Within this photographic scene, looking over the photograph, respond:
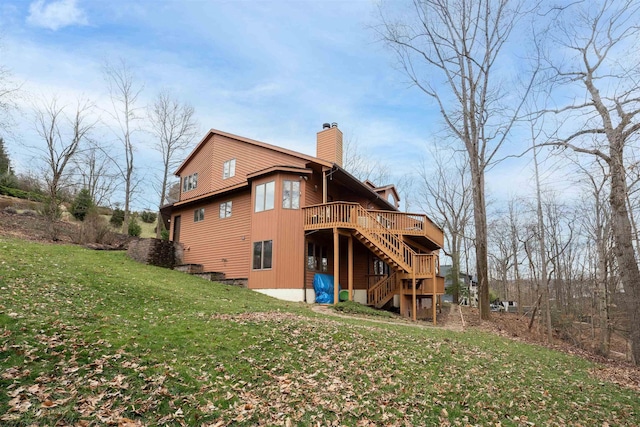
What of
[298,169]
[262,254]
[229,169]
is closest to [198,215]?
[229,169]

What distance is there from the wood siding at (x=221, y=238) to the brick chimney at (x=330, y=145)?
427 cm

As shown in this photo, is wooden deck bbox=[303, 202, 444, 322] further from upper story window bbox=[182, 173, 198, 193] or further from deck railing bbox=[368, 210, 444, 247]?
upper story window bbox=[182, 173, 198, 193]

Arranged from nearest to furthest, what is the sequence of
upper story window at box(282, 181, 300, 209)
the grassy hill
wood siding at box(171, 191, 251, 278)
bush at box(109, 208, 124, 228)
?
the grassy hill → upper story window at box(282, 181, 300, 209) → wood siding at box(171, 191, 251, 278) → bush at box(109, 208, 124, 228)

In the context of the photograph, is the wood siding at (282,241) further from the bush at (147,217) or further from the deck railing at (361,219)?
the bush at (147,217)

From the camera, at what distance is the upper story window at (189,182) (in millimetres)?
21961

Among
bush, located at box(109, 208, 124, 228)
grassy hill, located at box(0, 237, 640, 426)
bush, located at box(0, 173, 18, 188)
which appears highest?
bush, located at box(0, 173, 18, 188)

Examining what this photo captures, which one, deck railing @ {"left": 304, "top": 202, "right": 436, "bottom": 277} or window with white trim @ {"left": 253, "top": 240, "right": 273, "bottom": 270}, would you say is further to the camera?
window with white trim @ {"left": 253, "top": 240, "right": 273, "bottom": 270}

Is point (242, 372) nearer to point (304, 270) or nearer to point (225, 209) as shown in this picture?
point (304, 270)

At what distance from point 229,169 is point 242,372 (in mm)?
15038

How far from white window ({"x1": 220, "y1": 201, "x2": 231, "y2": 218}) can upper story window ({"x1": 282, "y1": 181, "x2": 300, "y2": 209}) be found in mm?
3727

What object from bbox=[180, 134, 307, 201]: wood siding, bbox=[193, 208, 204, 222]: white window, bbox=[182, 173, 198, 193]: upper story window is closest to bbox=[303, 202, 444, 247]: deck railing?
bbox=[180, 134, 307, 201]: wood siding

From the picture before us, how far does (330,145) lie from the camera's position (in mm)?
19016

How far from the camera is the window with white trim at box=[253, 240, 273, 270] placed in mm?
16312

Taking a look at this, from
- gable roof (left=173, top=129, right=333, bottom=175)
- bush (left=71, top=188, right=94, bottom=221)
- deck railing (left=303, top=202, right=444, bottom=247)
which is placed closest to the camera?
deck railing (left=303, top=202, right=444, bottom=247)
